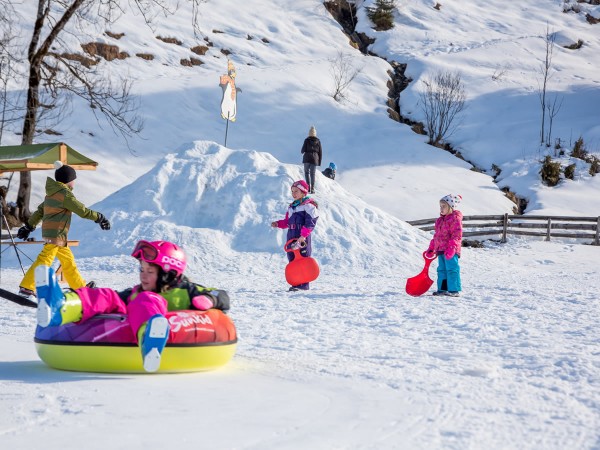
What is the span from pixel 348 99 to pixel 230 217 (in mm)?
22852

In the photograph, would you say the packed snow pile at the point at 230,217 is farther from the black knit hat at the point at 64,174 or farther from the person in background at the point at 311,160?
the black knit hat at the point at 64,174

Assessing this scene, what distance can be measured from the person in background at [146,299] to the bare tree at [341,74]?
3134cm

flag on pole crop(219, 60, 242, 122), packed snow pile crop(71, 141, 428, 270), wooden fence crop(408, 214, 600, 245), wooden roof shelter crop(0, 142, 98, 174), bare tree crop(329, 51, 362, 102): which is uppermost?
bare tree crop(329, 51, 362, 102)

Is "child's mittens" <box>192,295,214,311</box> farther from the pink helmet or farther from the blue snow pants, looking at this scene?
the blue snow pants

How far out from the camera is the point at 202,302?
5.12m

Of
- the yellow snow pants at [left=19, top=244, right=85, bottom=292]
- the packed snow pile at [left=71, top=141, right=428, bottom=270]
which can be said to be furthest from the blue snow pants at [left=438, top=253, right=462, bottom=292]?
the yellow snow pants at [left=19, top=244, right=85, bottom=292]

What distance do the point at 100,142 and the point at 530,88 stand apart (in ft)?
73.2

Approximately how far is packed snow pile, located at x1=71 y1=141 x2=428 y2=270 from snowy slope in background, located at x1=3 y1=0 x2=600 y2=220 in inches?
368

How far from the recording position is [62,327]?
4992 mm

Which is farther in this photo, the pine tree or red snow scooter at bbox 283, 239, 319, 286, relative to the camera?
the pine tree

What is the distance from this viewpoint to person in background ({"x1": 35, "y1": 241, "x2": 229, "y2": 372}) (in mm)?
4523

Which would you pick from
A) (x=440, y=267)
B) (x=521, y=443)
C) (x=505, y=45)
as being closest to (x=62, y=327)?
(x=521, y=443)

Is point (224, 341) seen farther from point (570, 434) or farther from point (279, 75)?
point (279, 75)

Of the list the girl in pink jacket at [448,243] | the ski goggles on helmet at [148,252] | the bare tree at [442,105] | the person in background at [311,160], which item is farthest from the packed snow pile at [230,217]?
the bare tree at [442,105]
